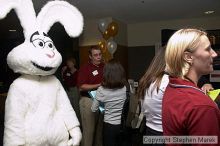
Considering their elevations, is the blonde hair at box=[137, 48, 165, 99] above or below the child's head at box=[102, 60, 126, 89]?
above

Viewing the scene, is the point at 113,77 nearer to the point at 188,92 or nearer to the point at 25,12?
the point at 25,12

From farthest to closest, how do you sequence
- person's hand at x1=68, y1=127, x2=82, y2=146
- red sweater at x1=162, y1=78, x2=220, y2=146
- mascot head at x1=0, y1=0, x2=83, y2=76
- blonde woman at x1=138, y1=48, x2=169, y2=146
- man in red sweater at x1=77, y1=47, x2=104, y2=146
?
man in red sweater at x1=77, y1=47, x2=104, y2=146, person's hand at x1=68, y1=127, x2=82, y2=146, mascot head at x1=0, y1=0, x2=83, y2=76, blonde woman at x1=138, y1=48, x2=169, y2=146, red sweater at x1=162, y1=78, x2=220, y2=146

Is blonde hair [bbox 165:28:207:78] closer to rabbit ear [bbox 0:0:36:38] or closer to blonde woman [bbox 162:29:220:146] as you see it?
blonde woman [bbox 162:29:220:146]

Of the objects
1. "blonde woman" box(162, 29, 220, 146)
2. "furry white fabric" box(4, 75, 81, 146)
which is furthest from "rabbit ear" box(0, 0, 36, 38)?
"blonde woman" box(162, 29, 220, 146)

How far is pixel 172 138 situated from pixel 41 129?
111cm

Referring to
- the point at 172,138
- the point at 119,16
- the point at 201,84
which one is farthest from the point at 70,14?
the point at 119,16

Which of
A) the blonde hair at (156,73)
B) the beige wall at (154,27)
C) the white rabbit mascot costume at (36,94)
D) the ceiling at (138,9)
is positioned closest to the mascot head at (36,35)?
the white rabbit mascot costume at (36,94)

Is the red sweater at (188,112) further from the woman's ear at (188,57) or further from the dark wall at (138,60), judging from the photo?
the dark wall at (138,60)

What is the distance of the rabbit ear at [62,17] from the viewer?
2197 millimetres

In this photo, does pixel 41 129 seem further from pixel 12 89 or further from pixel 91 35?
pixel 91 35

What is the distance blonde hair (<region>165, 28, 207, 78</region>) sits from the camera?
1100 mm

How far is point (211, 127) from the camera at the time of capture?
98 centimetres

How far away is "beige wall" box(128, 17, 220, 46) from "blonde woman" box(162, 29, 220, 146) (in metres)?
6.02

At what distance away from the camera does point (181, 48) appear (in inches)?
43.7
